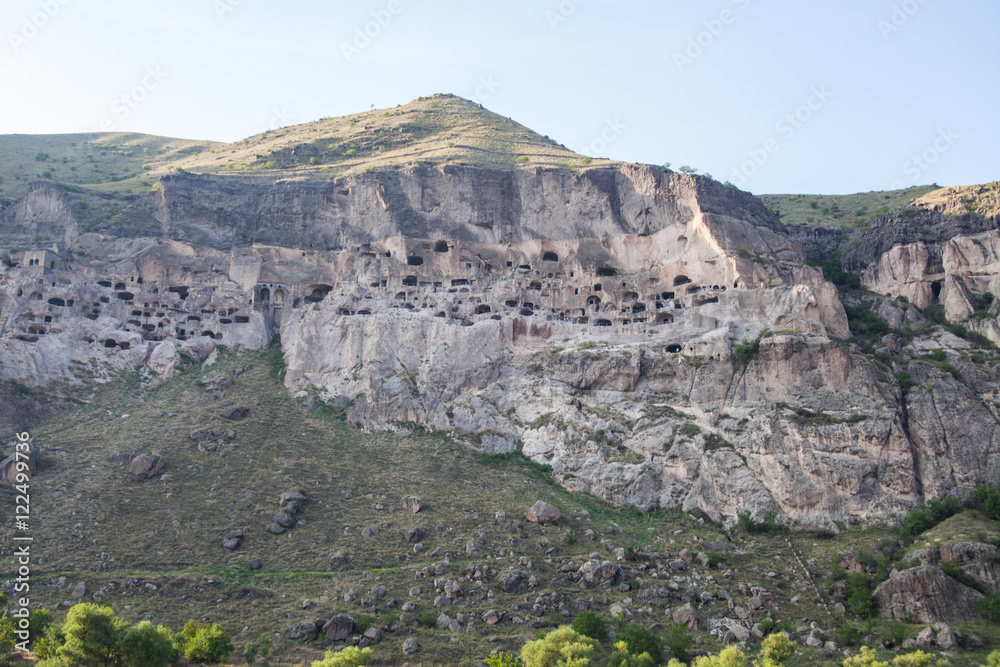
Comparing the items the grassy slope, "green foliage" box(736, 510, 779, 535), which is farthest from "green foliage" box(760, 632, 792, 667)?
"green foliage" box(736, 510, 779, 535)

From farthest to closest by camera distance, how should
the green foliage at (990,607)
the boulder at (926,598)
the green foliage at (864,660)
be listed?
the boulder at (926,598) → the green foliage at (990,607) → the green foliage at (864,660)

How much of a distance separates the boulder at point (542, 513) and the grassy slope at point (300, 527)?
0.56 m

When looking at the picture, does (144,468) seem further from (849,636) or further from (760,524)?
(849,636)

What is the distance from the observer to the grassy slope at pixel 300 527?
1214 inches

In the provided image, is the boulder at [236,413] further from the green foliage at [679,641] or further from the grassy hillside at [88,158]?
the grassy hillside at [88,158]

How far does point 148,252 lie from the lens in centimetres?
5678

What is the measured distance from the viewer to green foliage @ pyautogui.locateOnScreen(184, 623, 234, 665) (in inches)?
1065

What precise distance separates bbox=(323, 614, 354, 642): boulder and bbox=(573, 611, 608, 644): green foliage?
8929 mm

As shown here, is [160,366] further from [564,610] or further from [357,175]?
[564,610]

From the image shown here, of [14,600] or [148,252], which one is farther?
[148,252]

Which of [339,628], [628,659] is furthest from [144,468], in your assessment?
[628,659]

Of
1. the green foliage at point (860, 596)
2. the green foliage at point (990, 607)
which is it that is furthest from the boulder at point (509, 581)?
the green foliage at point (990, 607)

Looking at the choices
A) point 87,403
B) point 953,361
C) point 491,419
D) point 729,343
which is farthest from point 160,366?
point 953,361

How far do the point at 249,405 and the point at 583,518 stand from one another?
21.5m
